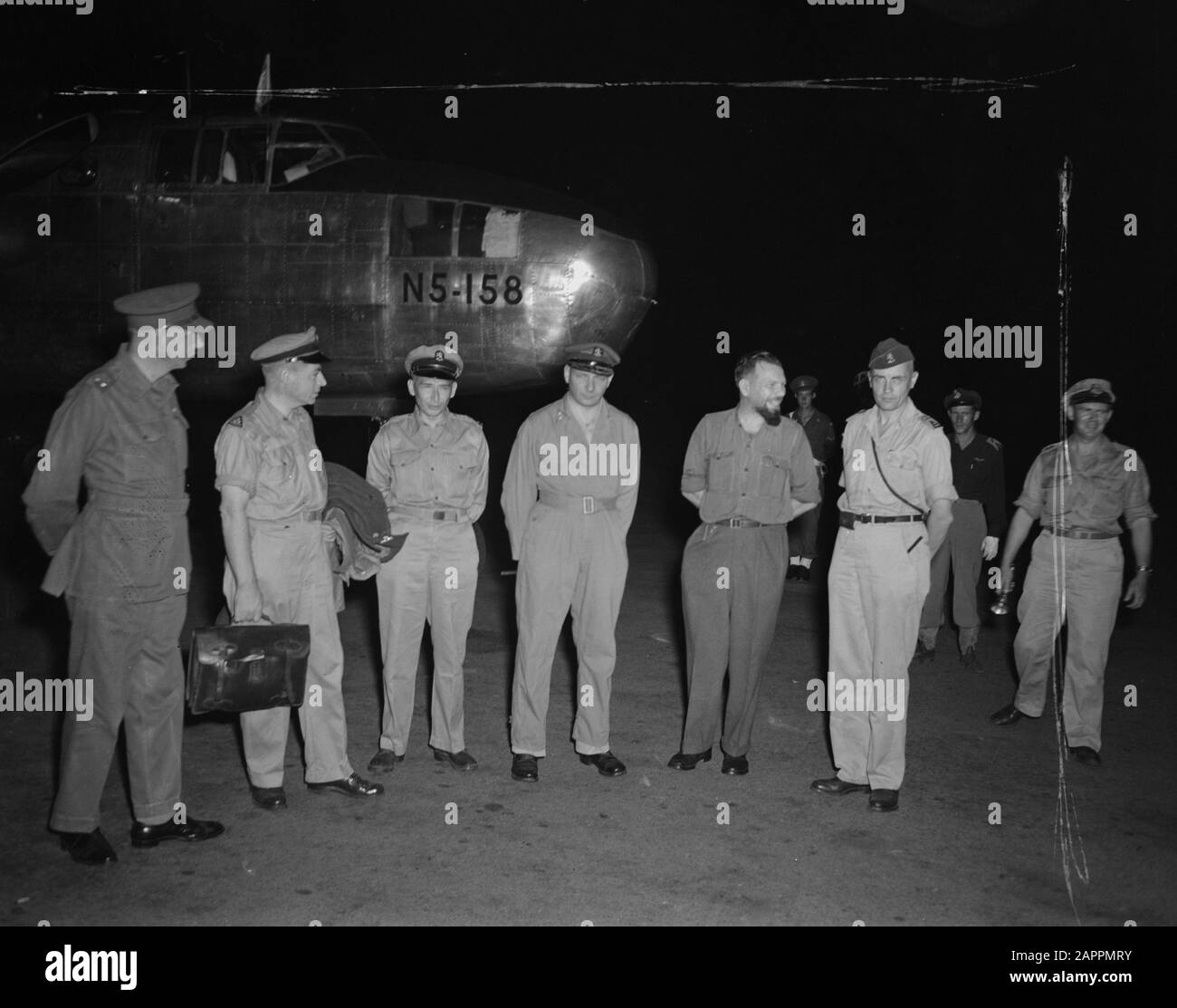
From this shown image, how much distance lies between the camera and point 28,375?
1045cm

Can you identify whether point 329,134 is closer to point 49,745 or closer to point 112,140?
point 112,140

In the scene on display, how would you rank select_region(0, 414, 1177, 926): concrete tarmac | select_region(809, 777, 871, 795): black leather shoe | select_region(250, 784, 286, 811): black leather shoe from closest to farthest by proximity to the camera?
select_region(0, 414, 1177, 926): concrete tarmac < select_region(250, 784, 286, 811): black leather shoe < select_region(809, 777, 871, 795): black leather shoe

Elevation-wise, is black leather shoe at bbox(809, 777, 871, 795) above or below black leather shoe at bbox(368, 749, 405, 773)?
below

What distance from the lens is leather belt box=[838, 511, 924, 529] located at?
15.9 feet

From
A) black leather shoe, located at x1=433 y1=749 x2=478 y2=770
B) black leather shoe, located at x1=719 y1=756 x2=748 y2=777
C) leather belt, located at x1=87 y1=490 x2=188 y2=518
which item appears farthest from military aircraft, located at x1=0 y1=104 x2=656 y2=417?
leather belt, located at x1=87 y1=490 x2=188 y2=518

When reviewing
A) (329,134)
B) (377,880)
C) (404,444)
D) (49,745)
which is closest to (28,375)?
(329,134)

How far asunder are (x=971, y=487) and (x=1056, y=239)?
21.6 metres

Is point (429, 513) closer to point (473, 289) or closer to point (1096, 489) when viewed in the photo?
point (1096, 489)

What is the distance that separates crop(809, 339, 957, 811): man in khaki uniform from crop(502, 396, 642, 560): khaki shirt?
1095mm

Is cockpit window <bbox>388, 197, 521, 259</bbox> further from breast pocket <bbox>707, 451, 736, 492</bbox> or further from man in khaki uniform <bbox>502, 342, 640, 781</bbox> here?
breast pocket <bbox>707, 451, 736, 492</bbox>

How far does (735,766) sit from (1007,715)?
192 centimetres

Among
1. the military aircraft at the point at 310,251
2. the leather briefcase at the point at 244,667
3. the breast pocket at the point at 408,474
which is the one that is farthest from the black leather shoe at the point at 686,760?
the military aircraft at the point at 310,251

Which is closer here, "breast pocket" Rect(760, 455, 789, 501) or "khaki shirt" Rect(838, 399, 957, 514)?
"khaki shirt" Rect(838, 399, 957, 514)

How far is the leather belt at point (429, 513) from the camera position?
5.18 m
